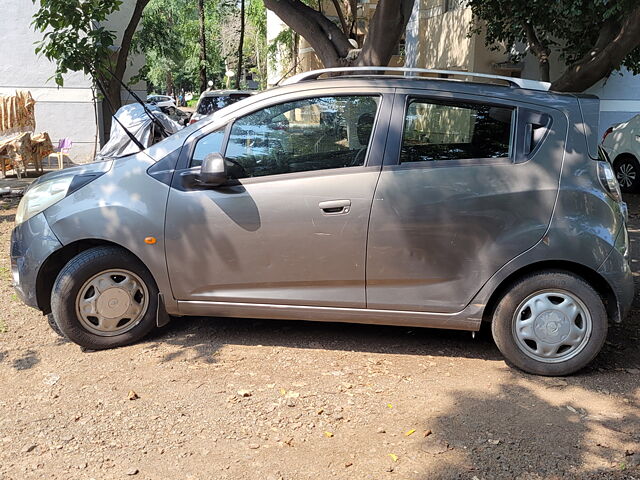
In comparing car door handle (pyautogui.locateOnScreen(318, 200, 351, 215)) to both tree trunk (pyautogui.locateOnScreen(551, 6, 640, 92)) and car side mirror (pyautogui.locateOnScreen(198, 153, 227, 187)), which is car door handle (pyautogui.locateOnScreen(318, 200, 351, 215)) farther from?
tree trunk (pyautogui.locateOnScreen(551, 6, 640, 92))

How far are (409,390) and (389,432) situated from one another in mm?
528

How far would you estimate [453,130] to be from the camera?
13.7 ft

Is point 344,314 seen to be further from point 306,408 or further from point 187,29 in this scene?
point 187,29

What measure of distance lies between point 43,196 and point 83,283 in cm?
73

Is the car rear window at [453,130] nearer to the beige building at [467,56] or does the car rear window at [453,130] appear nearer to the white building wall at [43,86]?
the beige building at [467,56]

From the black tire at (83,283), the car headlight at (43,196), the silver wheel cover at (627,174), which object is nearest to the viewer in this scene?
the black tire at (83,283)

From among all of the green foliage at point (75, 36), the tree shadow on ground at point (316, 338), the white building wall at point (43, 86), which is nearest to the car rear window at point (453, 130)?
the tree shadow on ground at point (316, 338)

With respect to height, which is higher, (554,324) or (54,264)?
(54,264)

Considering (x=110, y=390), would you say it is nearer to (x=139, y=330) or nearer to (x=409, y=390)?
(x=139, y=330)

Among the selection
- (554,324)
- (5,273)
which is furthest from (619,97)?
(5,273)

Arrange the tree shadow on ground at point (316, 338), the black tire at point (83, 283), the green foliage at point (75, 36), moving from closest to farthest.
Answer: the black tire at point (83, 283) < the tree shadow on ground at point (316, 338) < the green foliage at point (75, 36)

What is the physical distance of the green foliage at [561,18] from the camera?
10.1 meters

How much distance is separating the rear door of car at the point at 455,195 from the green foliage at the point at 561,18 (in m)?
6.21

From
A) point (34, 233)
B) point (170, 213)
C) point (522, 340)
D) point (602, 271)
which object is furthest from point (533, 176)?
point (34, 233)
